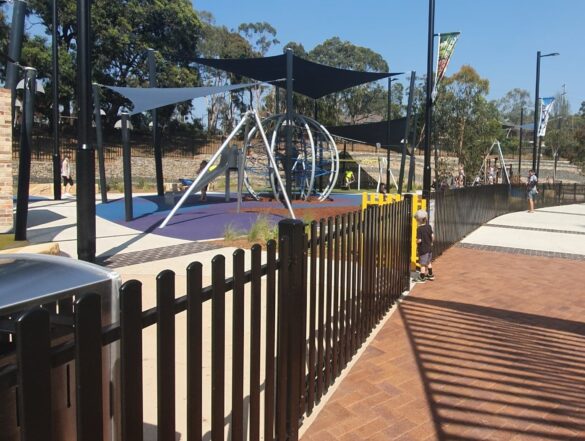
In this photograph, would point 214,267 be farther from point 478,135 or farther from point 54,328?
point 478,135

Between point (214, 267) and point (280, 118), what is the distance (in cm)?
1726

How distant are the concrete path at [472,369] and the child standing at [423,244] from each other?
23 centimetres

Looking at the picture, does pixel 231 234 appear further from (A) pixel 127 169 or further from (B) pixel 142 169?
(B) pixel 142 169

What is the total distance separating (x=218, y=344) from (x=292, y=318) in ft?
2.95

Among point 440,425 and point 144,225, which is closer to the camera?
point 440,425

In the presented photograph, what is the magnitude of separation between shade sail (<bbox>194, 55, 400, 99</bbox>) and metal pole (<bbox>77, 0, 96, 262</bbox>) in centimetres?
946

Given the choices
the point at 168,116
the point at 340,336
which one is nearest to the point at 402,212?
the point at 340,336

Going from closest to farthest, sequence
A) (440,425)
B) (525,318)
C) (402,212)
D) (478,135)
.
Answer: (440,425) < (525,318) < (402,212) < (478,135)

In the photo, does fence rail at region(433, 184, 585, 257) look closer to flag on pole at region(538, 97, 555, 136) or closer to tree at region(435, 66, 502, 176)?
flag on pole at region(538, 97, 555, 136)

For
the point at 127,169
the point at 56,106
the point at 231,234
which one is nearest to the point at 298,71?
the point at 127,169

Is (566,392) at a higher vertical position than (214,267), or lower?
lower

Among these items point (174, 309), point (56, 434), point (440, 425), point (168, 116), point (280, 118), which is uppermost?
point (168, 116)

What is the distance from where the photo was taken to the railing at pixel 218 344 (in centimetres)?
133

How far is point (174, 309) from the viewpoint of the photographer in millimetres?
1916
